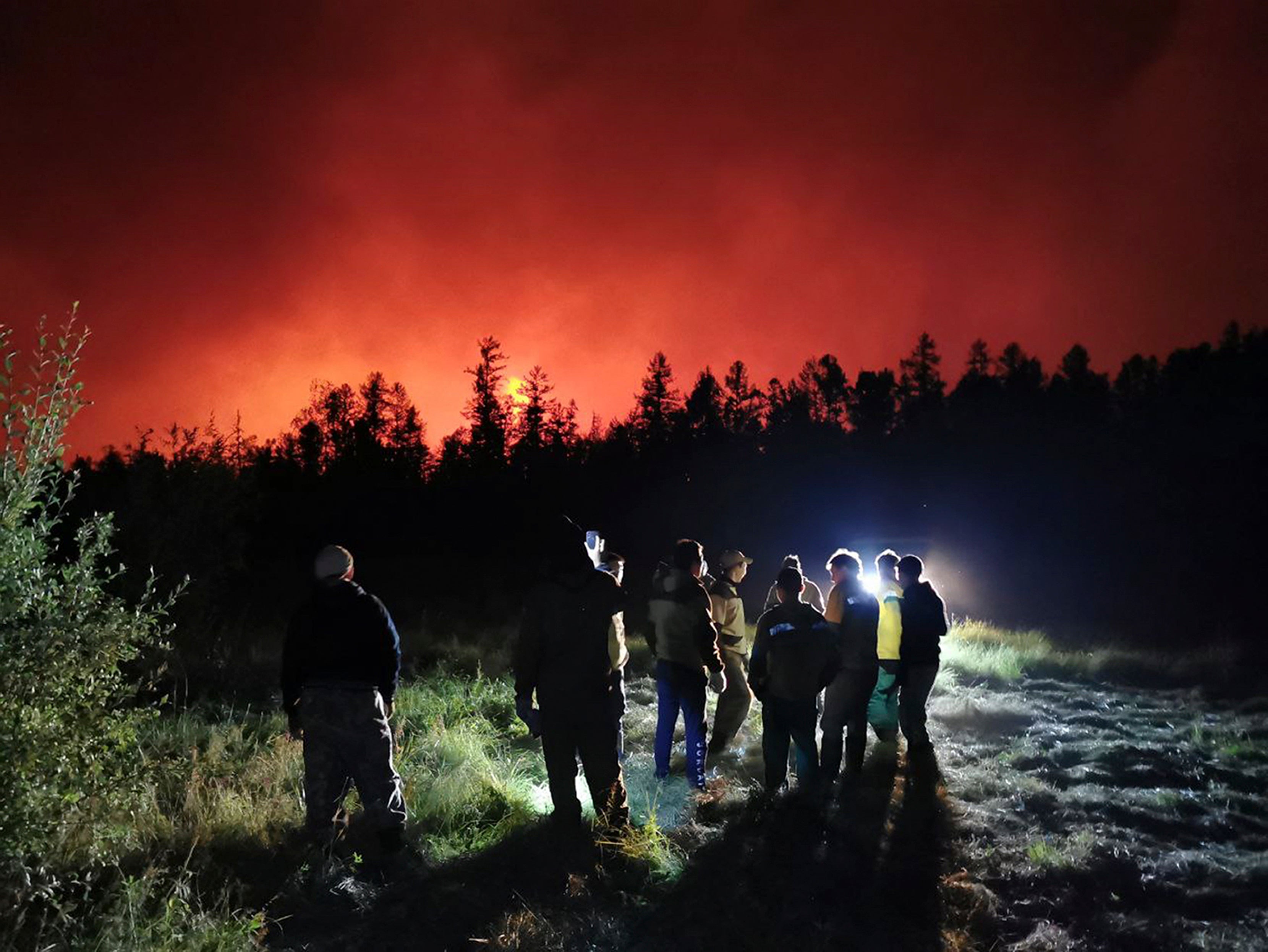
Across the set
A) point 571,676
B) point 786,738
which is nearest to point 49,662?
point 571,676

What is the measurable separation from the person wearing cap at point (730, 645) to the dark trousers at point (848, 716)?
1.09m

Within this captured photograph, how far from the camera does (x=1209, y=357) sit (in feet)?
190

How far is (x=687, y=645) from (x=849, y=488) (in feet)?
158

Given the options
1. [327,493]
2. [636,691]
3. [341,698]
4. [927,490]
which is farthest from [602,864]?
[927,490]

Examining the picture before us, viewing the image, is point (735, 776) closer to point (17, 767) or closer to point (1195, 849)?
point (1195, 849)

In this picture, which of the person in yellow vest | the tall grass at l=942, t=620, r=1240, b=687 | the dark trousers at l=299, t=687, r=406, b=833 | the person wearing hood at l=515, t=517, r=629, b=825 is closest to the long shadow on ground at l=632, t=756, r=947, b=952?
the person wearing hood at l=515, t=517, r=629, b=825

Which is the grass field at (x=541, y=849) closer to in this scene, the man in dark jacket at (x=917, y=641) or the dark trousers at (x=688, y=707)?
the dark trousers at (x=688, y=707)

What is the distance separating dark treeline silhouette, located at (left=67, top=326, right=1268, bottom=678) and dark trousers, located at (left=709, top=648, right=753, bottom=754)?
1398cm

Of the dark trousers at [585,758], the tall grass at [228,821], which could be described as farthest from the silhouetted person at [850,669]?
the tall grass at [228,821]

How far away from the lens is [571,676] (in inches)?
219

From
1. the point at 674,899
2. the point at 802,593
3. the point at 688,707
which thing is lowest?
the point at 674,899

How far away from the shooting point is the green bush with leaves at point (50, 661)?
3.78m

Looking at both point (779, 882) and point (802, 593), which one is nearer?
point (779, 882)

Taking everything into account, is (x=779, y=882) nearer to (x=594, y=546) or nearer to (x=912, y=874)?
(x=912, y=874)
